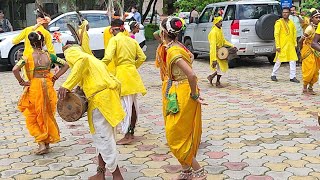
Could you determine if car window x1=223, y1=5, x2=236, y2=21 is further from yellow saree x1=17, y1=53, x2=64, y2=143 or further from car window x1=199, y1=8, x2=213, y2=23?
yellow saree x1=17, y1=53, x2=64, y2=143

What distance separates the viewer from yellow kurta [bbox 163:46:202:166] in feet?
13.8

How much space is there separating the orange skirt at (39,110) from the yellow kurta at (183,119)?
1.85 metres

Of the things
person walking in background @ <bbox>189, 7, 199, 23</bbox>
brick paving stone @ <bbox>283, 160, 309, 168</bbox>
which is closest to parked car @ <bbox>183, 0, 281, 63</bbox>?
person walking in background @ <bbox>189, 7, 199, 23</bbox>

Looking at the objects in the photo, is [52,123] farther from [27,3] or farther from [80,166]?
[27,3]

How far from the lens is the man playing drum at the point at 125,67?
226 inches

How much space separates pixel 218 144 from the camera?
225 inches

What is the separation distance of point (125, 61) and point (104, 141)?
1756 millimetres

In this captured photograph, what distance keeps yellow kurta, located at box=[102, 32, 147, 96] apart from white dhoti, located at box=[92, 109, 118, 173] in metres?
1.49

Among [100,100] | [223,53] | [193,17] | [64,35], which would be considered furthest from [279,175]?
[193,17]

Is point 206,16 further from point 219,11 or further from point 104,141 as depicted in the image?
point 104,141

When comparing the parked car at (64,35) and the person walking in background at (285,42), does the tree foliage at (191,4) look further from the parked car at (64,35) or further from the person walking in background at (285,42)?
the person walking in background at (285,42)

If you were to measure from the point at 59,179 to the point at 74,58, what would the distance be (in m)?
1.26

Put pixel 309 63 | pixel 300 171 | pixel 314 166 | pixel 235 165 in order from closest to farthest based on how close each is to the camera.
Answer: pixel 300 171 → pixel 314 166 → pixel 235 165 → pixel 309 63

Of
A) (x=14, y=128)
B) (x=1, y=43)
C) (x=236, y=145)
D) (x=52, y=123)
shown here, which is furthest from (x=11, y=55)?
(x=236, y=145)
